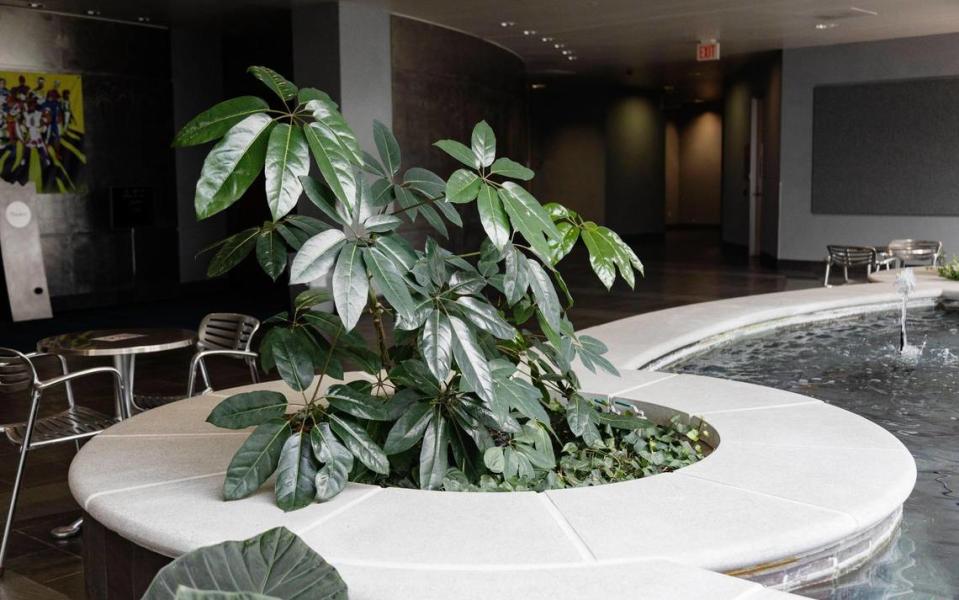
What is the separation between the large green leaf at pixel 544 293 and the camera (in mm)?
2523

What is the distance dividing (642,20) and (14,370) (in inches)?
395

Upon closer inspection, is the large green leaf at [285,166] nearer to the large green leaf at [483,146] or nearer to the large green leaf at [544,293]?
the large green leaf at [483,146]

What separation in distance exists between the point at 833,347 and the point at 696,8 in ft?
22.1

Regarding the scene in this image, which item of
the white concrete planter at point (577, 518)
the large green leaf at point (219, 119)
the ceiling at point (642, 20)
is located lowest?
the white concrete planter at point (577, 518)

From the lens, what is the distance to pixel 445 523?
2258 millimetres

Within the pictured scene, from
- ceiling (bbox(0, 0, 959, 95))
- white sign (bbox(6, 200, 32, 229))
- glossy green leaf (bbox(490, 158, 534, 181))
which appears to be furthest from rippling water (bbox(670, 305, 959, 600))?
white sign (bbox(6, 200, 32, 229))

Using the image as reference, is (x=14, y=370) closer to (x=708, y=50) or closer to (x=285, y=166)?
(x=285, y=166)

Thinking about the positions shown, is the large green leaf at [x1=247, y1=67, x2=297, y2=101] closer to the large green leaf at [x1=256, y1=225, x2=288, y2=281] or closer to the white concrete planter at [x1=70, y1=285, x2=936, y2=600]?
the large green leaf at [x1=256, y1=225, x2=288, y2=281]

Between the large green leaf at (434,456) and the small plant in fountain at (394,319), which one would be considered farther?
the large green leaf at (434,456)

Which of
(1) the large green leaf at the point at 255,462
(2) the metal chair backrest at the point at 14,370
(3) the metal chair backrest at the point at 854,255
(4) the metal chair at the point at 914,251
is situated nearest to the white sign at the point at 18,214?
(2) the metal chair backrest at the point at 14,370

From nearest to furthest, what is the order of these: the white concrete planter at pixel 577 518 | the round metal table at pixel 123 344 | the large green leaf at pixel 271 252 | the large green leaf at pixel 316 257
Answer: the white concrete planter at pixel 577 518 < the large green leaf at pixel 316 257 < the large green leaf at pixel 271 252 < the round metal table at pixel 123 344

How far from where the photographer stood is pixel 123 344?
451cm

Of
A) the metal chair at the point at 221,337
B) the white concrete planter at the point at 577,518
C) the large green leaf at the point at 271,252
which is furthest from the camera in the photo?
the metal chair at the point at 221,337

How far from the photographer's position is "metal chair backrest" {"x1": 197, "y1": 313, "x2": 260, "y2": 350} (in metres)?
4.92
